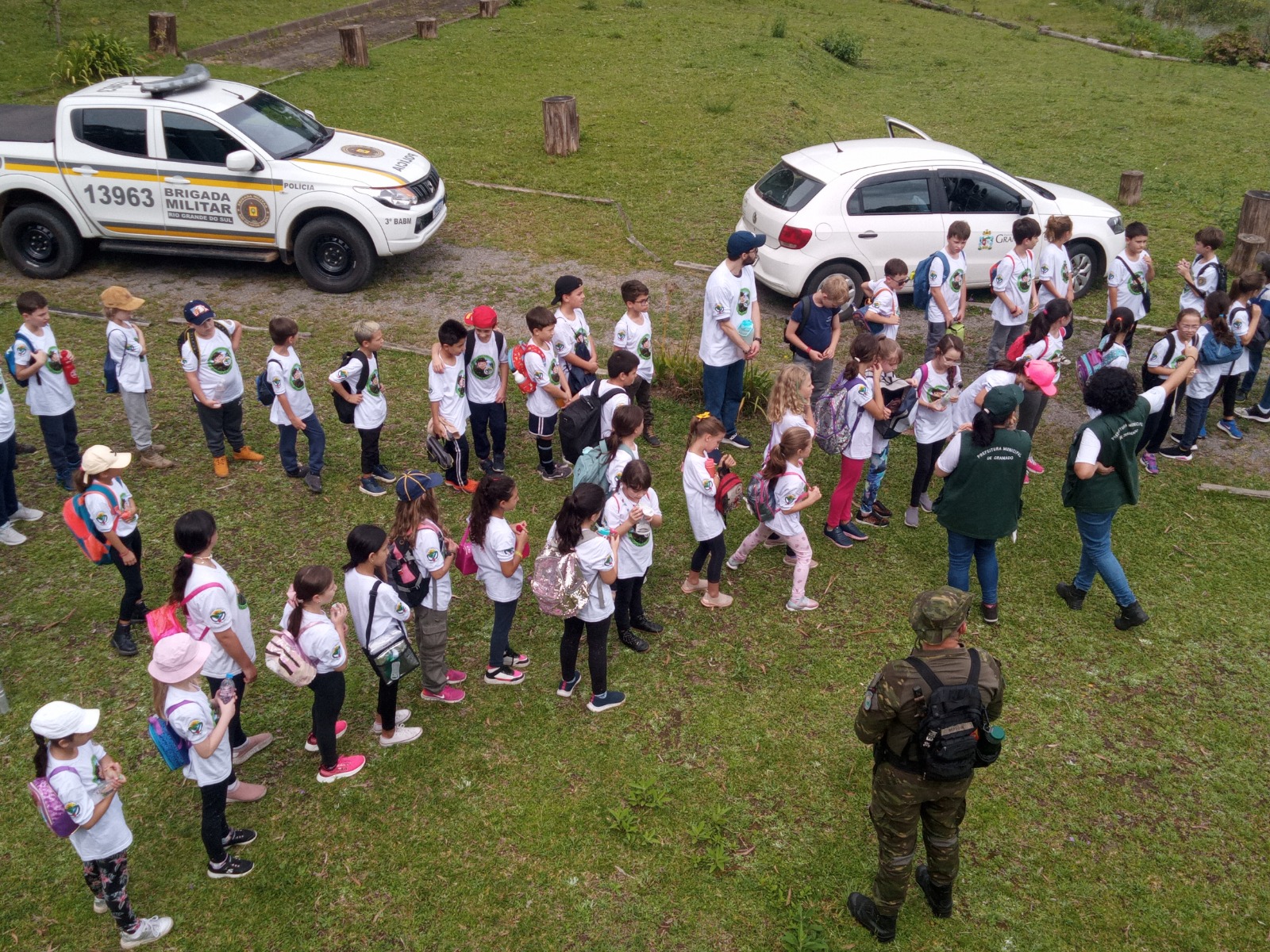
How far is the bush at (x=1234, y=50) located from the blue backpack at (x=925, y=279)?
67.5 ft

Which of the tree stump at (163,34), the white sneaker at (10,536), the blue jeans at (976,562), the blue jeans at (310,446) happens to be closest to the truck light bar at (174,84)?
the blue jeans at (310,446)

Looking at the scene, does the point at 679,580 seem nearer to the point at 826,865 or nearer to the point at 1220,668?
the point at 826,865

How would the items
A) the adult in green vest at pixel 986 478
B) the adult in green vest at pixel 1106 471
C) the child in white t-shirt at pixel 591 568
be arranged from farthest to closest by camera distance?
the adult in green vest at pixel 1106 471
the adult in green vest at pixel 986 478
the child in white t-shirt at pixel 591 568

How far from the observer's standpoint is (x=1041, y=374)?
6613mm

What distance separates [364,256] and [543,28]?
42.4 feet

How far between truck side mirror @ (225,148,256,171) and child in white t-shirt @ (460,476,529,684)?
6478mm

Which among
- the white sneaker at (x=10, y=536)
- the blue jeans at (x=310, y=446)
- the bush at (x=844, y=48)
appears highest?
the bush at (x=844, y=48)

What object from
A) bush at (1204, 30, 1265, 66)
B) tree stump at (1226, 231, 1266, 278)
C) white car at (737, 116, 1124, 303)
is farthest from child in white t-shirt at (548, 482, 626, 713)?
bush at (1204, 30, 1265, 66)

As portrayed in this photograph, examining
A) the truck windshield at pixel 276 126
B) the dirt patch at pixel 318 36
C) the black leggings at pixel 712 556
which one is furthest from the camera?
the dirt patch at pixel 318 36

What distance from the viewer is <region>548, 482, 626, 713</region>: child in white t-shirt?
4.89m

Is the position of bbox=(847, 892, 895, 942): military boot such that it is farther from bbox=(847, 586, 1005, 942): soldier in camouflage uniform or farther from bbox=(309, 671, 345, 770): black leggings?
bbox=(309, 671, 345, 770): black leggings

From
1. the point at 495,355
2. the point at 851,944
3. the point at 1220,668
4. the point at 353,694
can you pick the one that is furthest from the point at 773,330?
the point at 851,944

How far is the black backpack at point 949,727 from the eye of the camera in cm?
384

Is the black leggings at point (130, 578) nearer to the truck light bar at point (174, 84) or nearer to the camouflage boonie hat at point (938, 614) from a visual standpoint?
the camouflage boonie hat at point (938, 614)
